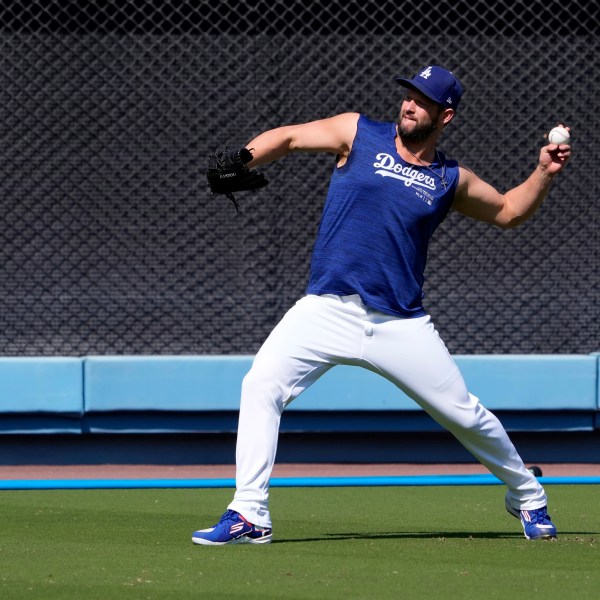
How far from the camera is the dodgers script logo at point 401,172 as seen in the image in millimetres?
4488

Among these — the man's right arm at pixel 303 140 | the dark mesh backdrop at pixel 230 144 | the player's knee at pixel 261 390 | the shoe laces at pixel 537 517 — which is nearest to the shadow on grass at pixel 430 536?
the shoe laces at pixel 537 517

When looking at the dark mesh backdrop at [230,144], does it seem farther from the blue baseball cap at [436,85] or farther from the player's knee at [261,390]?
the player's knee at [261,390]

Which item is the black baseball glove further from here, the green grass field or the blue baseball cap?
the green grass field

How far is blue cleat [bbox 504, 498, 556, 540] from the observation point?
4602mm

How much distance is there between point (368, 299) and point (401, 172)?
0.46 meters

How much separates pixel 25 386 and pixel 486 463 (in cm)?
380

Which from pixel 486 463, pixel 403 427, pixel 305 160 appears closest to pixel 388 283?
pixel 486 463

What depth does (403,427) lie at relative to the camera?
7883mm

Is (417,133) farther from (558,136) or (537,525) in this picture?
(537,525)

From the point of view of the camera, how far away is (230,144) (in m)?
A: 8.48

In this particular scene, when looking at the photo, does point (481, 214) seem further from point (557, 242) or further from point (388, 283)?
point (557, 242)

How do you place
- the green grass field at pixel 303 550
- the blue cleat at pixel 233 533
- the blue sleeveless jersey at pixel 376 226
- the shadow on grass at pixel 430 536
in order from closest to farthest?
the green grass field at pixel 303 550
the blue cleat at pixel 233 533
the blue sleeveless jersey at pixel 376 226
the shadow on grass at pixel 430 536

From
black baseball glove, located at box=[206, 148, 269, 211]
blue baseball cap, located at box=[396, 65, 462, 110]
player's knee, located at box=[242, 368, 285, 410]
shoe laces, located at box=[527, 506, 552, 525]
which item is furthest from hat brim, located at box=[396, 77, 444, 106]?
shoe laces, located at box=[527, 506, 552, 525]

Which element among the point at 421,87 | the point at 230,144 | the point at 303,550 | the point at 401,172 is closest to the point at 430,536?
the point at 303,550
